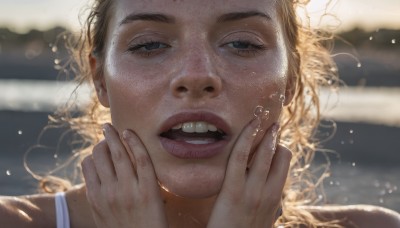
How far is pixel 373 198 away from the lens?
7762 millimetres

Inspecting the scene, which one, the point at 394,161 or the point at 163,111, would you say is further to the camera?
the point at 394,161

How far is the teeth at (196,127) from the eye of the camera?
350 cm

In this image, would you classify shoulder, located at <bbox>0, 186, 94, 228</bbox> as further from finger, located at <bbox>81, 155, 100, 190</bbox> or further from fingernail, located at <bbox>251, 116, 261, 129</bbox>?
fingernail, located at <bbox>251, 116, 261, 129</bbox>

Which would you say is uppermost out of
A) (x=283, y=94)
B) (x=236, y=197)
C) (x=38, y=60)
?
(x=283, y=94)

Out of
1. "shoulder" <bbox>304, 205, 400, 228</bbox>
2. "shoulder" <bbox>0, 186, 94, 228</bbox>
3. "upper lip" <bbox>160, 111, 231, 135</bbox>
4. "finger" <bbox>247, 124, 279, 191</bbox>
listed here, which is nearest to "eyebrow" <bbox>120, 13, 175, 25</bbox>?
"upper lip" <bbox>160, 111, 231, 135</bbox>

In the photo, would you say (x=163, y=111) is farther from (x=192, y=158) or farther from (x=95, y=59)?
(x=95, y=59)

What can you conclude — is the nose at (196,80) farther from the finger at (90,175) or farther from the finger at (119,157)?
the finger at (90,175)

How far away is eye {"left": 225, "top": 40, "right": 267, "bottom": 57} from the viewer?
12.3ft

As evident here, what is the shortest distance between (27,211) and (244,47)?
4.30ft

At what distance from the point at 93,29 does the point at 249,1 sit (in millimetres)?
971

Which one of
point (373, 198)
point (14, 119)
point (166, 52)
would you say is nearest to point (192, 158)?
point (166, 52)

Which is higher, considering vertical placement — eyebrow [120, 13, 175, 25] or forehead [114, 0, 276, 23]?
forehead [114, 0, 276, 23]

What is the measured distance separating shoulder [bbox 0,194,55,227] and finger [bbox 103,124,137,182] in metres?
0.60

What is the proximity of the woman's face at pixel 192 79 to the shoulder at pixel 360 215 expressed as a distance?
1.18 metres
